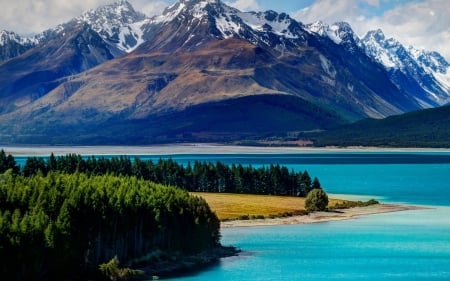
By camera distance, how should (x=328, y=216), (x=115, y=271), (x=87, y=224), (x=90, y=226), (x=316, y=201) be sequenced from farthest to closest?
(x=316, y=201), (x=328, y=216), (x=90, y=226), (x=87, y=224), (x=115, y=271)

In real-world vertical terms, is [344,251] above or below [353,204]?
below

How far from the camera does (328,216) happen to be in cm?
15375

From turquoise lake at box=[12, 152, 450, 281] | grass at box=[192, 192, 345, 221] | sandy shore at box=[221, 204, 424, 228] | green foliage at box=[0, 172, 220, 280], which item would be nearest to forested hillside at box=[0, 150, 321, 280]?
green foliage at box=[0, 172, 220, 280]

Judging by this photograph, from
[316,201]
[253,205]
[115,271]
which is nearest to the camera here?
[115,271]

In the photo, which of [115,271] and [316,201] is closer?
[115,271]

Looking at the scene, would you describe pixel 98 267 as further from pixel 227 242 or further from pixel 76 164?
pixel 76 164

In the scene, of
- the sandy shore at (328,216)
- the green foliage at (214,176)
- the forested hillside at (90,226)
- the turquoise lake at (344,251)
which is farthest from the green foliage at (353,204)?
the forested hillside at (90,226)

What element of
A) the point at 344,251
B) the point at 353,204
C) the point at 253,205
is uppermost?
the point at 253,205

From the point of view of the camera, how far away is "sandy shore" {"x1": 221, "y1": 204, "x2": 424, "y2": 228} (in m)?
142

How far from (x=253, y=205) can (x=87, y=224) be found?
75.9 m

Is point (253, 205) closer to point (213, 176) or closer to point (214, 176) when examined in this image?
point (214, 176)

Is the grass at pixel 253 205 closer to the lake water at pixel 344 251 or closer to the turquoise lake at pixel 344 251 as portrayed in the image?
the lake water at pixel 344 251

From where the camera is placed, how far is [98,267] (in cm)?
8956

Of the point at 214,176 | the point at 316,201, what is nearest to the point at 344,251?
the point at 316,201
